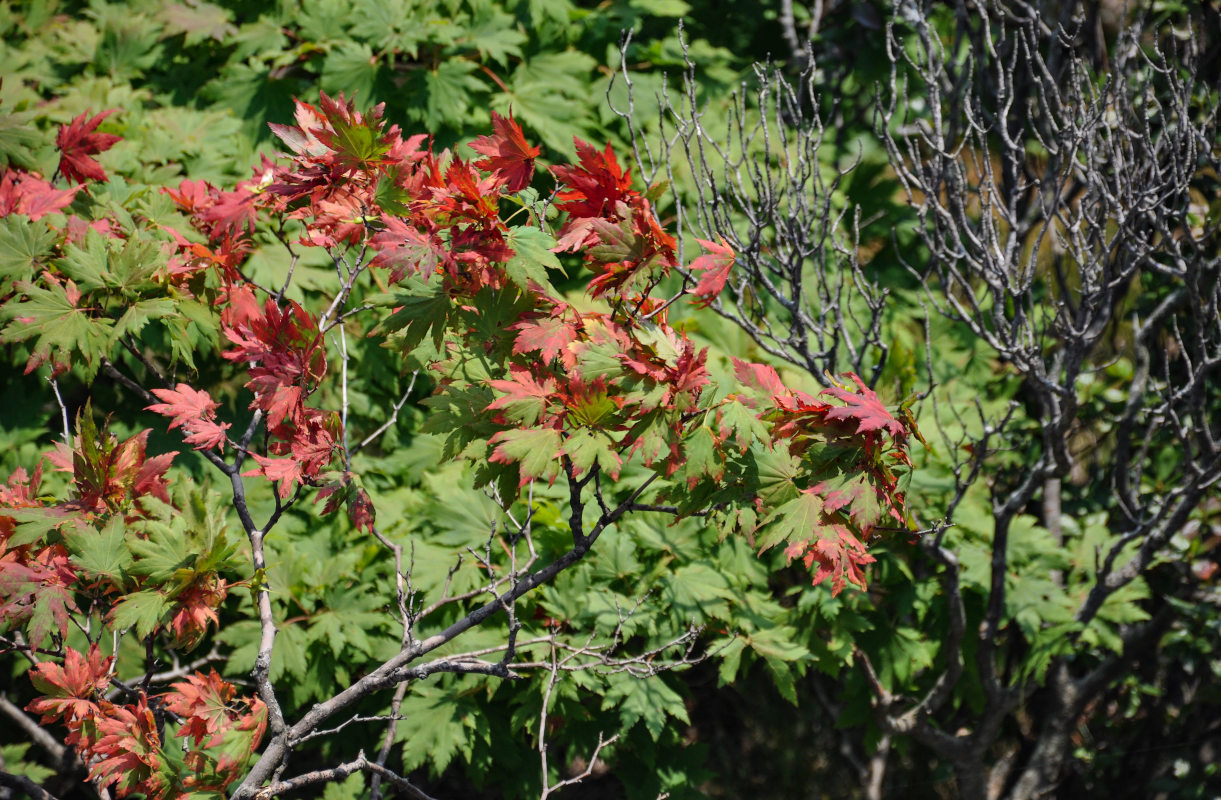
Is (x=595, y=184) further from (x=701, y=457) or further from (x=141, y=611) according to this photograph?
(x=141, y=611)

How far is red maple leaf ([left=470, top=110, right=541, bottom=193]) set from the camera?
189 cm

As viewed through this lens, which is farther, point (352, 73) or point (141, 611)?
point (352, 73)

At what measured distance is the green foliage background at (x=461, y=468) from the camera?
9.59 ft

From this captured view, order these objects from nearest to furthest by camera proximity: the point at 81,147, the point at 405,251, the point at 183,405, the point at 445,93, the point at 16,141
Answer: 1. the point at 405,251
2. the point at 183,405
3. the point at 81,147
4. the point at 16,141
5. the point at 445,93

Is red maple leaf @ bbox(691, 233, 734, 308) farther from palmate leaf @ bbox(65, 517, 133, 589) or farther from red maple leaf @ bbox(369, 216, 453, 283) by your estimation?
palmate leaf @ bbox(65, 517, 133, 589)

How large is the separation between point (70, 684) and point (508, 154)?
1437 millimetres

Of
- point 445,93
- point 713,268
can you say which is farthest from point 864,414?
point 445,93

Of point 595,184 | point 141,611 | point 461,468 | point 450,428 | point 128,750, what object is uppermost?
point 595,184

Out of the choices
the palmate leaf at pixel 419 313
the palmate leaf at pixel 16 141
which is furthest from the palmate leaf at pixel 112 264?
the palmate leaf at pixel 419 313

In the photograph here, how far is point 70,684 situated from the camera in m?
1.97

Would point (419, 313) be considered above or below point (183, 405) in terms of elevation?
above

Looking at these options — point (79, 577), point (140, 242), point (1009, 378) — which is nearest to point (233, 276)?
point (140, 242)

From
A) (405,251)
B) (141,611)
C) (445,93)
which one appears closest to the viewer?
(405,251)

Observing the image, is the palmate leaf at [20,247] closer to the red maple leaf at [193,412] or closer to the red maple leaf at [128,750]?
the red maple leaf at [193,412]
